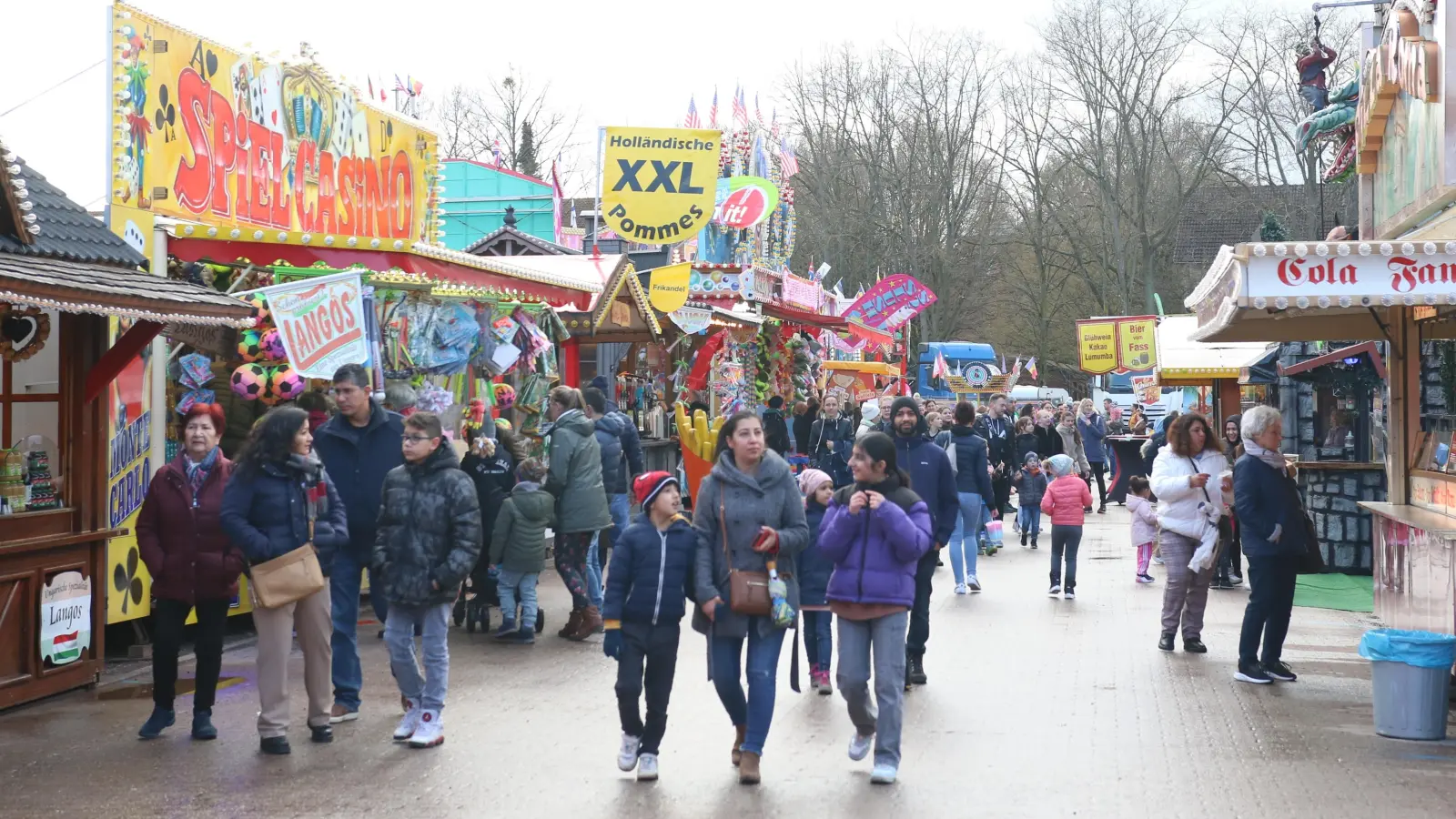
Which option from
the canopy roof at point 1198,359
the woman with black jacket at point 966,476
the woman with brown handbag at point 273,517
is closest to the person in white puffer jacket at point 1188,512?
the woman with black jacket at point 966,476

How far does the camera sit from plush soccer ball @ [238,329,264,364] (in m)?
9.77

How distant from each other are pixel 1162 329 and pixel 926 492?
44.2ft

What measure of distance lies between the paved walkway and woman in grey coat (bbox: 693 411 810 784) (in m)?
0.38

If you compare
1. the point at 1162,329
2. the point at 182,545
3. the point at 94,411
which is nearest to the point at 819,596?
the point at 182,545

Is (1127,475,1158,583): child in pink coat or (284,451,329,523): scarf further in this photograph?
(1127,475,1158,583): child in pink coat

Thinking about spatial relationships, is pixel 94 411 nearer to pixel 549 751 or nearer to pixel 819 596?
pixel 549 751

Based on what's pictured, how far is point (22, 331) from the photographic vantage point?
8.32m

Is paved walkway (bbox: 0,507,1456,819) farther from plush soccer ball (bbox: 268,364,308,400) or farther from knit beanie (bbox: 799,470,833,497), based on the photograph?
plush soccer ball (bbox: 268,364,308,400)

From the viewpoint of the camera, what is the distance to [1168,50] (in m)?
47.3

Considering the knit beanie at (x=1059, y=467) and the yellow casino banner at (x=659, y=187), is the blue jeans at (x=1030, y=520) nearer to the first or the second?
the knit beanie at (x=1059, y=467)

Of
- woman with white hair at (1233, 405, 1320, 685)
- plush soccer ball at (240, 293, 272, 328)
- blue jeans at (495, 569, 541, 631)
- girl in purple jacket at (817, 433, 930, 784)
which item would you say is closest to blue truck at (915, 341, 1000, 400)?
blue jeans at (495, 569, 541, 631)

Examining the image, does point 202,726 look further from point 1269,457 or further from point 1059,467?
point 1059,467

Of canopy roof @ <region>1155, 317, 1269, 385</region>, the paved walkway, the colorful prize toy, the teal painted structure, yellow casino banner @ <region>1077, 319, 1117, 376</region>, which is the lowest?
the paved walkway

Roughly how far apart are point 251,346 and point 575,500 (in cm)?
245
